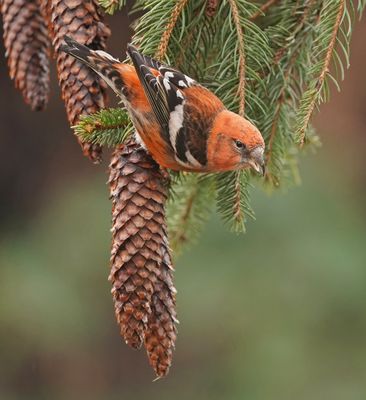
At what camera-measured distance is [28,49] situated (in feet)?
5.91

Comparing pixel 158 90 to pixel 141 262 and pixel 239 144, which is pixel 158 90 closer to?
pixel 239 144

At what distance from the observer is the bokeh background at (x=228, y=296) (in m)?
4.26

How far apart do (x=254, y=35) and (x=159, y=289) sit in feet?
1.82

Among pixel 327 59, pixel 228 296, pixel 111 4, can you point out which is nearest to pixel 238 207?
pixel 327 59

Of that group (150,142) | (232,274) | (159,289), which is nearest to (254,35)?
(150,142)

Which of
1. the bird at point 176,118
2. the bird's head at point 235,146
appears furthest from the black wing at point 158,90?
the bird's head at point 235,146

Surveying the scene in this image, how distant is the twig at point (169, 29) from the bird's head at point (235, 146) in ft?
0.64

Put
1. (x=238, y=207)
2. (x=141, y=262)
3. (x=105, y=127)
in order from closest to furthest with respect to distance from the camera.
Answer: (x=141, y=262), (x=105, y=127), (x=238, y=207)

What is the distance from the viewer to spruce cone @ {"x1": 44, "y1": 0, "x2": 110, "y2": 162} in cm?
163

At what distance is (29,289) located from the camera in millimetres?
4504

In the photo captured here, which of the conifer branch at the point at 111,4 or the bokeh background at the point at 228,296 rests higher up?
the bokeh background at the point at 228,296

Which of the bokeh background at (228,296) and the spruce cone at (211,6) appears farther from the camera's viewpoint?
the bokeh background at (228,296)

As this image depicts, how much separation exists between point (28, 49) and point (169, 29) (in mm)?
359

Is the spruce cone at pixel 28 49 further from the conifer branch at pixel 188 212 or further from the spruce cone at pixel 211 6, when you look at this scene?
the conifer branch at pixel 188 212
